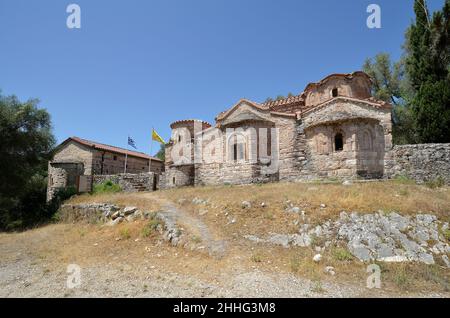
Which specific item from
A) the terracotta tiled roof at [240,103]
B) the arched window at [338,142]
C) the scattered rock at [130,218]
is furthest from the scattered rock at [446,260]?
the terracotta tiled roof at [240,103]

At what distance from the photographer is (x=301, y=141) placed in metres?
19.0

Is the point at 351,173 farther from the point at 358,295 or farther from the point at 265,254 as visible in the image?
the point at 358,295

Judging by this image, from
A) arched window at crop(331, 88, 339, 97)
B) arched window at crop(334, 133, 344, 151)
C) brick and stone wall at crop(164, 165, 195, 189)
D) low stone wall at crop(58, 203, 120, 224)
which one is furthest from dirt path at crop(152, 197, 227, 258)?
arched window at crop(331, 88, 339, 97)

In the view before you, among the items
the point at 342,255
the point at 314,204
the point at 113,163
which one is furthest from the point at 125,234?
the point at 113,163

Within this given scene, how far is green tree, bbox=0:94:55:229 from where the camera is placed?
19094 millimetres

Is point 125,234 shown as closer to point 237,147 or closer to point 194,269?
point 194,269

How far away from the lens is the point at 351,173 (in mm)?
15930

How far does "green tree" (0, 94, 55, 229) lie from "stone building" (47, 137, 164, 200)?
1.92 m

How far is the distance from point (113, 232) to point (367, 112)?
693 inches

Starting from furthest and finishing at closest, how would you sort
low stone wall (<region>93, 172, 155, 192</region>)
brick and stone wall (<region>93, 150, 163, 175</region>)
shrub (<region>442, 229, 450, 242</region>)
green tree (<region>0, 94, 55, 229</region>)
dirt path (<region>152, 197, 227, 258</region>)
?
brick and stone wall (<region>93, 150, 163, 175</region>) < low stone wall (<region>93, 172, 155, 192</region>) < green tree (<region>0, 94, 55, 229</region>) < dirt path (<region>152, 197, 227, 258</region>) < shrub (<region>442, 229, 450, 242</region>)

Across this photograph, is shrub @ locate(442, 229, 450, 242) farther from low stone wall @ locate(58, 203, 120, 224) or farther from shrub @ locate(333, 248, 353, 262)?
low stone wall @ locate(58, 203, 120, 224)

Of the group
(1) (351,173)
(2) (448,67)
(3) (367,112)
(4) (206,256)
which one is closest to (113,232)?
(4) (206,256)

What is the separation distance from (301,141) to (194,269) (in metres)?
14.1

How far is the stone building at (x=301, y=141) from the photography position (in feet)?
53.0
